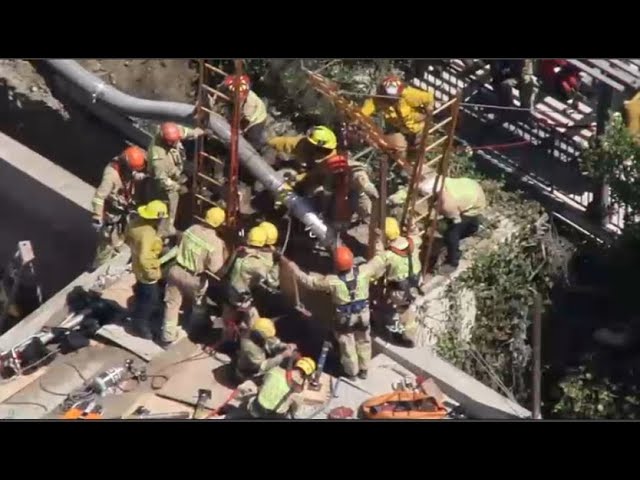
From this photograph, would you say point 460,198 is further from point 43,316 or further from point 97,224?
point 43,316

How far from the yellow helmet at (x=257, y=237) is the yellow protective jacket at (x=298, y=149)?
1528 millimetres

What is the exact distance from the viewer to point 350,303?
24500 millimetres

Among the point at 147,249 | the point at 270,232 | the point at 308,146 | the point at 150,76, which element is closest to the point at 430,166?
the point at 308,146

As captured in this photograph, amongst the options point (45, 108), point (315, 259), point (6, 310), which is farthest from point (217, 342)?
point (45, 108)

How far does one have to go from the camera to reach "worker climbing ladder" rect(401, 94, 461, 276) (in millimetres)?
24938

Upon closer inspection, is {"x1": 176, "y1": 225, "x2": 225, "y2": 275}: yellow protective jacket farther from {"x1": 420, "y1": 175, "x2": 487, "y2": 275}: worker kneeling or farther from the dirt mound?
the dirt mound

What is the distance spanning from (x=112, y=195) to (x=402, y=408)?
455 centimetres

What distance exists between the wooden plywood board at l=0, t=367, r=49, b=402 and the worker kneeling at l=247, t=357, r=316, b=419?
270 centimetres

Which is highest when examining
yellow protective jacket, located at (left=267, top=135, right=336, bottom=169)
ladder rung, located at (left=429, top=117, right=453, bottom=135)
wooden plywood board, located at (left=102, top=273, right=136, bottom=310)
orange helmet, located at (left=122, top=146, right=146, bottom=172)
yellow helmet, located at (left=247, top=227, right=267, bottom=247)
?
ladder rung, located at (left=429, top=117, right=453, bottom=135)

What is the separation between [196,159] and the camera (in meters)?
26.2

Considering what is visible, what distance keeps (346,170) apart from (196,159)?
1.91 meters

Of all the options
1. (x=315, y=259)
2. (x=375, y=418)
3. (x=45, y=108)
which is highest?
(x=45, y=108)

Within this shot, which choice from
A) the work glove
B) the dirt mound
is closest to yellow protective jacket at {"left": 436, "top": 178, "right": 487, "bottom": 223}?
the work glove

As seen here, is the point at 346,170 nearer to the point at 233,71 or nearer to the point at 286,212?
the point at 286,212
